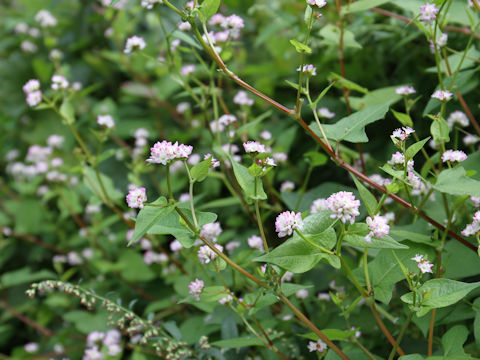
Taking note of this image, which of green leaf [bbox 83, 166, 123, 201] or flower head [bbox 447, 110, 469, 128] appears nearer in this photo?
flower head [bbox 447, 110, 469, 128]

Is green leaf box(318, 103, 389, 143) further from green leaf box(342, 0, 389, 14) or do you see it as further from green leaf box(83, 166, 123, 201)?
green leaf box(83, 166, 123, 201)

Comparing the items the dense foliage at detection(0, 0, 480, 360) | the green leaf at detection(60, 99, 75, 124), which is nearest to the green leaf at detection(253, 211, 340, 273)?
the dense foliage at detection(0, 0, 480, 360)

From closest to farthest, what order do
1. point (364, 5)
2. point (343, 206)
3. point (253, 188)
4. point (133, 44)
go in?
1. point (343, 206)
2. point (253, 188)
3. point (364, 5)
4. point (133, 44)

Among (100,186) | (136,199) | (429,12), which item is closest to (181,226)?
(136,199)

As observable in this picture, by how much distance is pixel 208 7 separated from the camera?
0.74 m

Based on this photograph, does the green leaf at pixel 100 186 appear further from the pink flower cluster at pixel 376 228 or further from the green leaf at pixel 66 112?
the pink flower cluster at pixel 376 228

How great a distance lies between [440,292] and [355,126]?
11.3 inches

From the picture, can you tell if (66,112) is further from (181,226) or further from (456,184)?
(456,184)

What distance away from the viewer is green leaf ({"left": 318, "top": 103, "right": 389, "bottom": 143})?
754mm

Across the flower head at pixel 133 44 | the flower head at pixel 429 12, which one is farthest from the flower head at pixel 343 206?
the flower head at pixel 133 44

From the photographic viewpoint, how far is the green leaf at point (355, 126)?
754mm

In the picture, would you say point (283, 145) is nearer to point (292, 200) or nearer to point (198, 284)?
point (292, 200)

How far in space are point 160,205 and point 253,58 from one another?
1562 mm

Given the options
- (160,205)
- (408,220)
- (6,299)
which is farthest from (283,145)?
(6,299)
